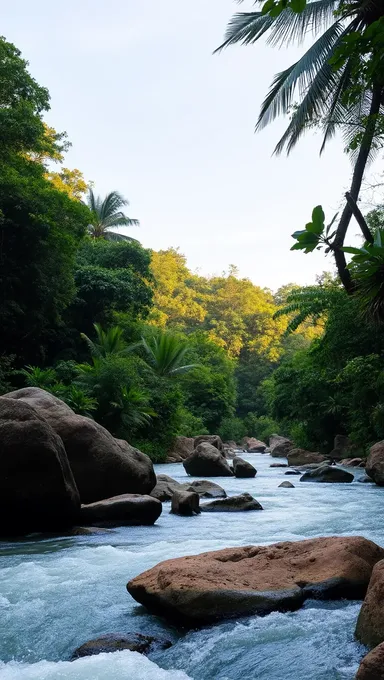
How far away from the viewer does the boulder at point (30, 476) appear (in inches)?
264

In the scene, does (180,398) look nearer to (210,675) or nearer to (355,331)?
(355,331)

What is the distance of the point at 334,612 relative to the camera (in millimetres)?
3998

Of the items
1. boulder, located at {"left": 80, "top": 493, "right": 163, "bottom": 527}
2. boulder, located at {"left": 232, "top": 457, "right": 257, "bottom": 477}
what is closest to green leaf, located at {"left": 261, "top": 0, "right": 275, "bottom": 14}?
boulder, located at {"left": 80, "top": 493, "right": 163, "bottom": 527}

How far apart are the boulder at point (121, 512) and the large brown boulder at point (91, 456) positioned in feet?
2.17

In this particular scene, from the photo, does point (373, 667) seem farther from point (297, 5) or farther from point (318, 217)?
point (297, 5)

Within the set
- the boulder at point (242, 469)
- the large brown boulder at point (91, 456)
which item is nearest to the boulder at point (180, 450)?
the boulder at point (242, 469)

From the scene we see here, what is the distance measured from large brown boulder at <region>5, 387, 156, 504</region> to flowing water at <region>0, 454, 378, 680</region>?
1.52 metres

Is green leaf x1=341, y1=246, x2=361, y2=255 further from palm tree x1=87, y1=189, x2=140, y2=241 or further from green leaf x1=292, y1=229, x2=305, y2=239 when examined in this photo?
palm tree x1=87, y1=189, x2=140, y2=241

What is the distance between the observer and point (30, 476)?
6754 millimetres

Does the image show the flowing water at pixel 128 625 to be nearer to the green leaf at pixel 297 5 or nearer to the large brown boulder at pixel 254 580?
the large brown boulder at pixel 254 580

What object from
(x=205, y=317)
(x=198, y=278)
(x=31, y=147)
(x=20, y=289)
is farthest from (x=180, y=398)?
(x=198, y=278)

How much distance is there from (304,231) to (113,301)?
73.7 ft

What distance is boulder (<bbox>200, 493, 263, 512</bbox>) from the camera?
9.13 meters

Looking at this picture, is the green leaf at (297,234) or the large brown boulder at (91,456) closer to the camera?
the green leaf at (297,234)
